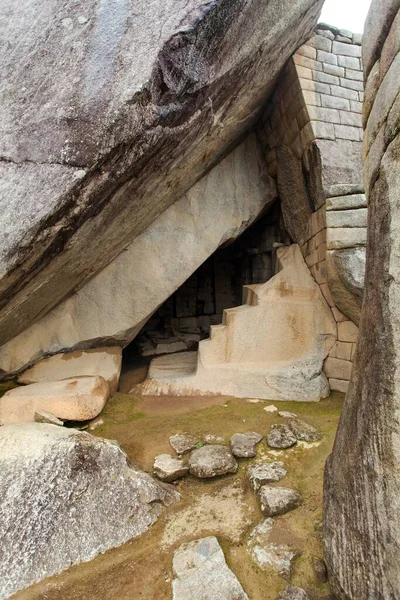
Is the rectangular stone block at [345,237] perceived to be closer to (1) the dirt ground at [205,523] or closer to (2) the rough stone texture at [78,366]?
(1) the dirt ground at [205,523]

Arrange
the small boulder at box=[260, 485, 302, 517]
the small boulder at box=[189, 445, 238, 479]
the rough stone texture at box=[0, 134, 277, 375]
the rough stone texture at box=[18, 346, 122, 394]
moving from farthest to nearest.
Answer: the rough stone texture at box=[0, 134, 277, 375], the rough stone texture at box=[18, 346, 122, 394], the small boulder at box=[189, 445, 238, 479], the small boulder at box=[260, 485, 302, 517]

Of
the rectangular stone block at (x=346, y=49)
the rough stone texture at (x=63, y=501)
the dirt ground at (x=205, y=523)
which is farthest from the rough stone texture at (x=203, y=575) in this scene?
the rectangular stone block at (x=346, y=49)

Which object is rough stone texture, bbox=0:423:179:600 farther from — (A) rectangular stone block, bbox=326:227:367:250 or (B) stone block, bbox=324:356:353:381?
(A) rectangular stone block, bbox=326:227:367:250

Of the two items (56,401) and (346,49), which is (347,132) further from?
(56,401)

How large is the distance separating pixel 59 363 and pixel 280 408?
292 centimetres

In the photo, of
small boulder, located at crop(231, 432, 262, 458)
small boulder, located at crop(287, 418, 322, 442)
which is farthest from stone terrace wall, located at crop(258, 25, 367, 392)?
small boulder, located at crop(231, 432, 262, 458)

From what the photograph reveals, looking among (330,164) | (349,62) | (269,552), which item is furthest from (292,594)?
(349,62)

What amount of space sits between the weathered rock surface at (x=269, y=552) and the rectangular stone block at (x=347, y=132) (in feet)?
14.1

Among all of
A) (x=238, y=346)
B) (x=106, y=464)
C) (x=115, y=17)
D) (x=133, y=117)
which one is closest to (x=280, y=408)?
(x=238, y=346)

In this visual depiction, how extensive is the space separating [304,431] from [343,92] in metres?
4.26

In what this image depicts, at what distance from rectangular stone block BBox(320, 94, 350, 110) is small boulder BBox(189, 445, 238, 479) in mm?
4278

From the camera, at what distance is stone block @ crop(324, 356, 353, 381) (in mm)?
4207

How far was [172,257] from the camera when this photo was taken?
15.3ft

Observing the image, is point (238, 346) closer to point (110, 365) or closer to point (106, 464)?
point (110, 365)
